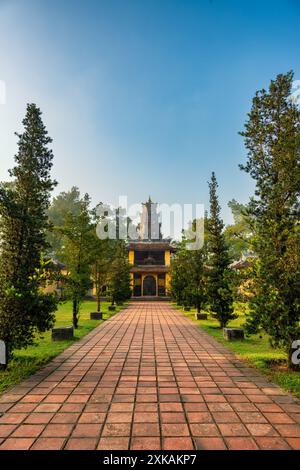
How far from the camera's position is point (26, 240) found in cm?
643

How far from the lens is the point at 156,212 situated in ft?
160

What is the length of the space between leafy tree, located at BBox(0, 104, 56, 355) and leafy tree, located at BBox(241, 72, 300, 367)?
4.72 metres

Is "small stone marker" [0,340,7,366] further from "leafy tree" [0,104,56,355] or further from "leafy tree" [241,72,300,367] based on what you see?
"leafy tree" [241,72,300,367]

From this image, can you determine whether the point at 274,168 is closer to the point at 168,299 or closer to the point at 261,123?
the point at 261,123

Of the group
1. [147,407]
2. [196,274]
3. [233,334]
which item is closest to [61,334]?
[233,334]

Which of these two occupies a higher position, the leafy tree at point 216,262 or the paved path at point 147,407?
the leafy tree at point 216,262

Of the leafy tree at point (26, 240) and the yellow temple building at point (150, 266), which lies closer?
the leafy tree at point (26, 240)

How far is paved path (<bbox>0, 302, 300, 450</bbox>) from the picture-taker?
10.7 ft

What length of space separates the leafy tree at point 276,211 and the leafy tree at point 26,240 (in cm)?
472

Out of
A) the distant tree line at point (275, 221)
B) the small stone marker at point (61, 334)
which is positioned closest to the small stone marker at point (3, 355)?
the small stone marker at point (61, 334)

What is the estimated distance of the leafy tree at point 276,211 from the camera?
6.11 m

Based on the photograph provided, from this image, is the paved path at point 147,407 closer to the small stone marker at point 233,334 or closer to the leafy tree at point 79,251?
the small stone marker at point 233,334

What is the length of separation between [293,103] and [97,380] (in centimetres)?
787
